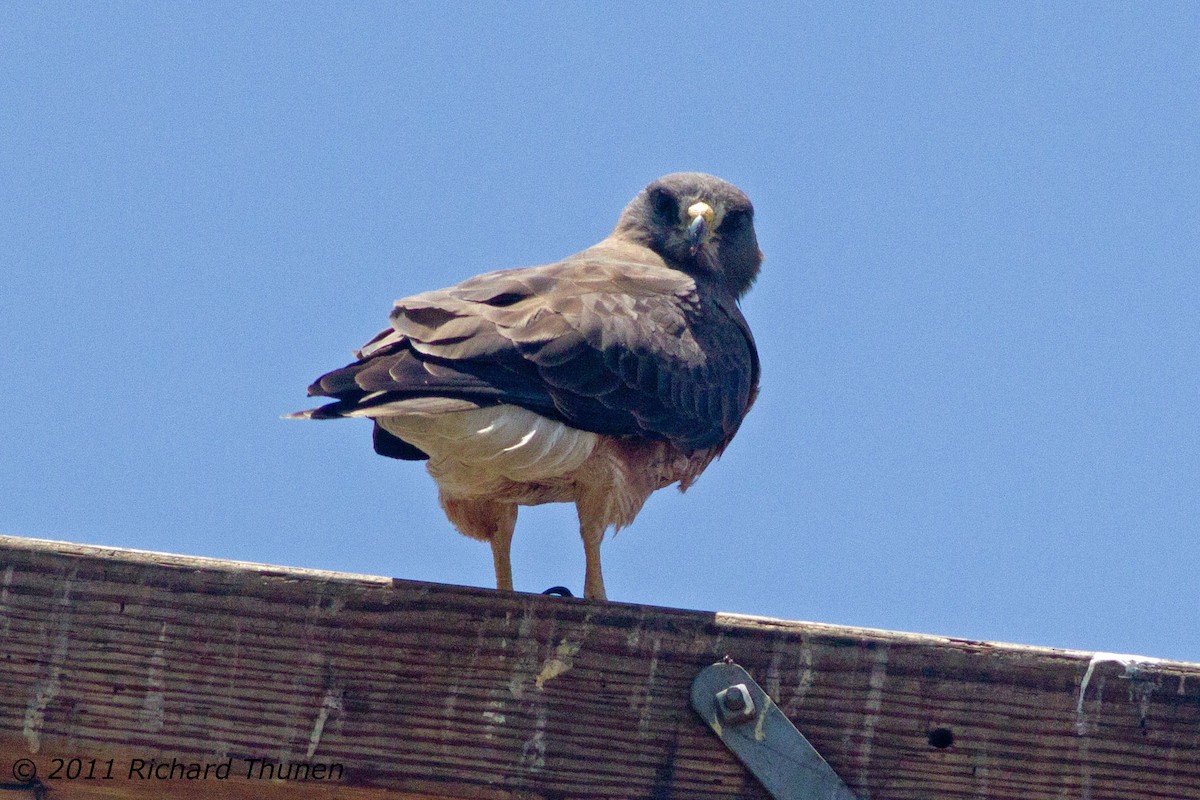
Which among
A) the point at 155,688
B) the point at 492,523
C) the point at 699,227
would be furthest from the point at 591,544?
the point at 155,688

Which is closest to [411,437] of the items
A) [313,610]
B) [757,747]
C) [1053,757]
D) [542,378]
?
[542,378]

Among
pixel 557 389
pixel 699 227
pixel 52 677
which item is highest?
pixel 699 227

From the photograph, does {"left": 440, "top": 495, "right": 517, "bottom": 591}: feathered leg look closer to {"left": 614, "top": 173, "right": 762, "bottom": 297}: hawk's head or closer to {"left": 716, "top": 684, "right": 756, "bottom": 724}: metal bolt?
{"left": 614, "top": 173, "right": 762, "bottom": 297}: hawk's head

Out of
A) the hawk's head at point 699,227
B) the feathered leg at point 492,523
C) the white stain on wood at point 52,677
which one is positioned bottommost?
the feathered leg at point 492,523

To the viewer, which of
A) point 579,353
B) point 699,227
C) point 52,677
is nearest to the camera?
Answer: point 52,677

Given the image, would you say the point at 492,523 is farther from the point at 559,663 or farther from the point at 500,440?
the point at 559,663

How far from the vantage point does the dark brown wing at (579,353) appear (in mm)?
4121

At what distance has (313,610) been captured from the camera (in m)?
2.79

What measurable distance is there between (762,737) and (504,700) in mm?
488

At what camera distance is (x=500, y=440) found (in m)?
4.36

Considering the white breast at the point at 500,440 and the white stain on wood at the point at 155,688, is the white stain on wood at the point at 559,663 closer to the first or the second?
the white stain on wood at the point at 155,688

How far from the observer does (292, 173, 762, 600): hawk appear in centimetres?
415

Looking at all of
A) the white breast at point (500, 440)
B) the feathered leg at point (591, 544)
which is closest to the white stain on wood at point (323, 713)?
the white breast at point (500, 440)

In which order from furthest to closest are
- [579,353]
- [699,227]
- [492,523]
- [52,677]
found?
[699,227] < [492,523] < [579,353] < [52,677]
